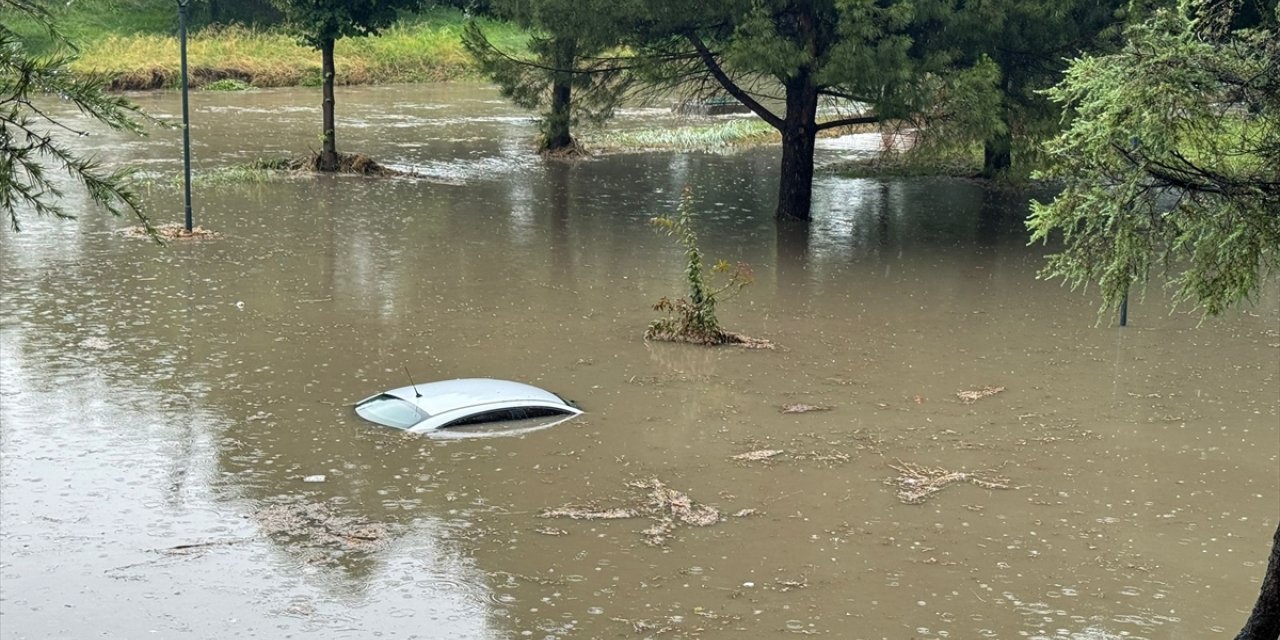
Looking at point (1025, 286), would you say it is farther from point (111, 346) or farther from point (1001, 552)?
point (111, 346)

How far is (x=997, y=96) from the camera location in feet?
77.6

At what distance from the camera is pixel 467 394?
15.6m

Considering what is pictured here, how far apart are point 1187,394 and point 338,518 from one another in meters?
9.92

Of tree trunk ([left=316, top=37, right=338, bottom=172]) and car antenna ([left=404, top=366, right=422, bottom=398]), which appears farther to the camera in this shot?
tree trunk ([left=316, top=37, right=338, bottom=172])

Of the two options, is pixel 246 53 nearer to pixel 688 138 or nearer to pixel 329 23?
pixel 688 138

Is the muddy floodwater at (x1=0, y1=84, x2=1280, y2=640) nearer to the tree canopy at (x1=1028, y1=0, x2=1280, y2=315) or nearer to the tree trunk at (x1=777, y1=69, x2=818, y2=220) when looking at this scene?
the tree trunk at (x1=777, y1=69, x2=818, y2=220)

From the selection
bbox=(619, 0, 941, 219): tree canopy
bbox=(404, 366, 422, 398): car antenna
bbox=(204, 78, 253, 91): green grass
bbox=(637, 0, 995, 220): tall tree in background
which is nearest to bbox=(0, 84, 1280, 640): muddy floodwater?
bbox=(404, 366, 422, 398): car antenna

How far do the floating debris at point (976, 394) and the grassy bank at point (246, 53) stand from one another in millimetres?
39248

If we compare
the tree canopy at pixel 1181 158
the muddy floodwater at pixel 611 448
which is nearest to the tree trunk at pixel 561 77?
the muddy floodwater at pixel 611 448

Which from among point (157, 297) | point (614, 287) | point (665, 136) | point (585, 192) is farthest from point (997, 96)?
point (665, 136)

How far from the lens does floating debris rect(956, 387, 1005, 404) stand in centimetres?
1677

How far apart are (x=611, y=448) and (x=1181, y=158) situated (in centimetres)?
714

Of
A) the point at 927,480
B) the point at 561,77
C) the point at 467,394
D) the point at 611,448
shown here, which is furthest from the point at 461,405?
the point at 561,77

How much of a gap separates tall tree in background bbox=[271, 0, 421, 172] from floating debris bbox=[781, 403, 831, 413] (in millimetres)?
18554
